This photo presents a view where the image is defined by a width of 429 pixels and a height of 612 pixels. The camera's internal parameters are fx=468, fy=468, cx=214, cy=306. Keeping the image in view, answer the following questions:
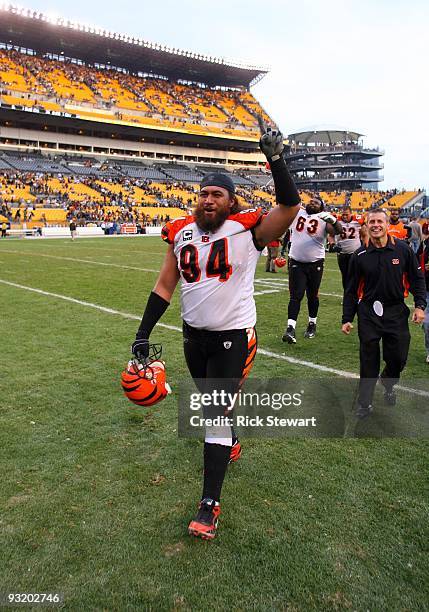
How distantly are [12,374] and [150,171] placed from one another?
56.5 m

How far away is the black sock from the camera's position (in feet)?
9.00

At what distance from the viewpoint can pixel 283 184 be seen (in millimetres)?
2523

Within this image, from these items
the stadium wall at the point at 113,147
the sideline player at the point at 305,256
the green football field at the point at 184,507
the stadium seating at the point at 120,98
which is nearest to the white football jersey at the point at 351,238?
the sideline player at the point at 305,256

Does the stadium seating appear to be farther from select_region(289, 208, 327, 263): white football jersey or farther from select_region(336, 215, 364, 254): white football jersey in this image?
select_region(289, 208, 327, 263): white football jersey

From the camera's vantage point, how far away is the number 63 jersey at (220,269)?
284 cm

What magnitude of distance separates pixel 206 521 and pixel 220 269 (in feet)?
4.74

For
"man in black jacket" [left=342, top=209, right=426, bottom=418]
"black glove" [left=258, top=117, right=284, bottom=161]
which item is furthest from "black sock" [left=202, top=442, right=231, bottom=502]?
"man in black jacket" [left=342, top=209, right=426, bottom=418]

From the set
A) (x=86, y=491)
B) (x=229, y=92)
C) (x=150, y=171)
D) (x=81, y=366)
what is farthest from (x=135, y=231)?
(x=229, y=92)

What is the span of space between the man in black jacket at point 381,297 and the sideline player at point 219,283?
1.57 m

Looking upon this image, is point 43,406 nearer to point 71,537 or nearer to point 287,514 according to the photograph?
point 71,537

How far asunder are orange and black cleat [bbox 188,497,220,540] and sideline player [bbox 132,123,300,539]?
0.01m

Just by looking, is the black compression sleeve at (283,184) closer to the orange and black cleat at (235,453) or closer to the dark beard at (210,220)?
the dark beard at (210,220)

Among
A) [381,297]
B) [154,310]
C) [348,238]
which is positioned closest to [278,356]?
[381,297]

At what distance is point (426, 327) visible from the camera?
5719mm
